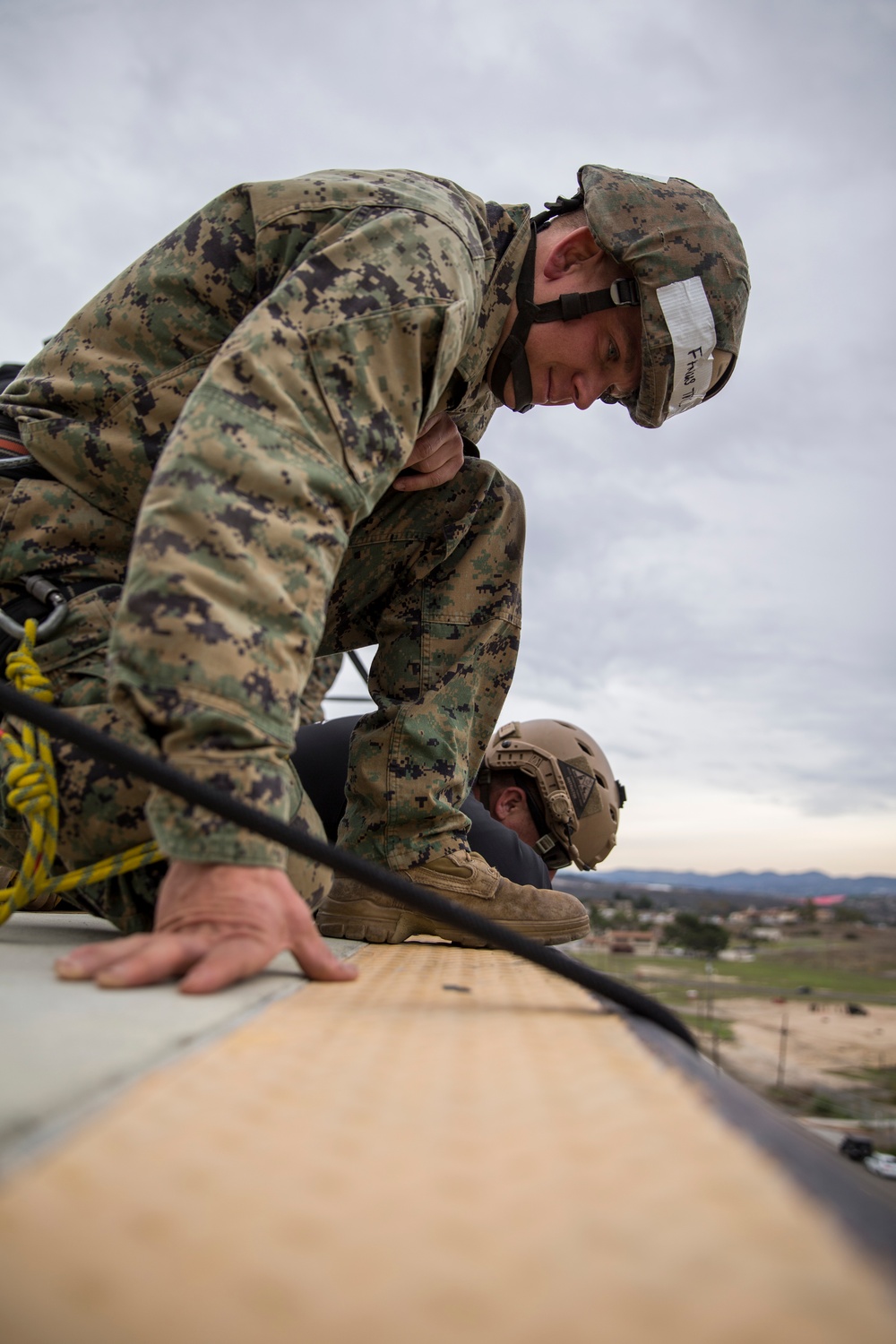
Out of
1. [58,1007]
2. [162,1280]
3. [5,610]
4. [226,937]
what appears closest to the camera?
[162,1280]

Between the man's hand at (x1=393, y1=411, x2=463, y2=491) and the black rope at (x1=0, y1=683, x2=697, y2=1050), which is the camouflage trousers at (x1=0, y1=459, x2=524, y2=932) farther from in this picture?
the black rope at (x1=0, y1=683, x2=697, y2=1050)

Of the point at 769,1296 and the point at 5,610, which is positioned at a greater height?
the point at 5,610

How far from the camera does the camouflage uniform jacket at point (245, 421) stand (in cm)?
113

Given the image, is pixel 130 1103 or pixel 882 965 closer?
pixel 130 1103

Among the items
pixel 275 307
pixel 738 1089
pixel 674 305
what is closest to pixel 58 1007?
pixel 738 1089

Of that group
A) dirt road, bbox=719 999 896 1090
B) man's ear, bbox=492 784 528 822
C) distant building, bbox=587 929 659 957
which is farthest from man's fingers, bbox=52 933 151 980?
distant building, bbox=587 929 659 957

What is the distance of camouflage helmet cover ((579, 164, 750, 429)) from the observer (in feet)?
7.38

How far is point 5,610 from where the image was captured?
68.2 inches

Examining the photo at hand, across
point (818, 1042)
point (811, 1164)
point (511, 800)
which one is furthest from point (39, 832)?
point (818, 1042)

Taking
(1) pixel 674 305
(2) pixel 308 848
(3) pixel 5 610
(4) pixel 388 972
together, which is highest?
(1) pixel 674 305

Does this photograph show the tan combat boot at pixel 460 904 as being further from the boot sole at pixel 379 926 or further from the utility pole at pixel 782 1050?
the utility pole at pixel 782 1050

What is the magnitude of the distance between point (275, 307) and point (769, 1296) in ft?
4.59

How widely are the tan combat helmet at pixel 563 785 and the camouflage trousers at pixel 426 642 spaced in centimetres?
122

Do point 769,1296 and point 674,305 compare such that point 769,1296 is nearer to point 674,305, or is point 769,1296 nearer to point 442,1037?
point 442,1037
